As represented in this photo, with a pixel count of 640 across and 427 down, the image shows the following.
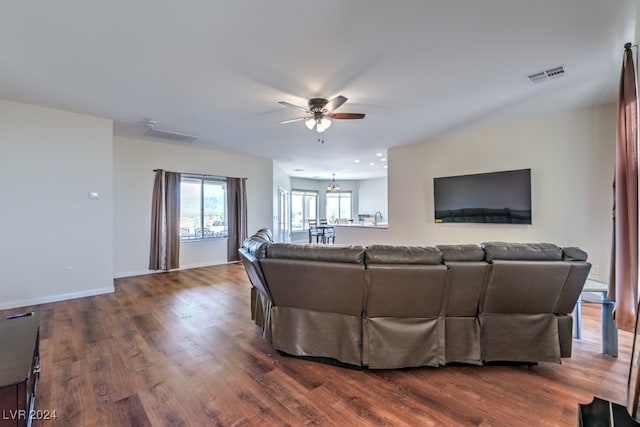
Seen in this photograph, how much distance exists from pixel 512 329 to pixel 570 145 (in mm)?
3407

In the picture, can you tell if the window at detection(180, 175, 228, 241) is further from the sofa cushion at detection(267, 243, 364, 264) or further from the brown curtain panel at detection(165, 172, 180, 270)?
the sofa cushion at detection(267, 243, 364, 264)

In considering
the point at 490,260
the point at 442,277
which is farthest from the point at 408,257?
the point at 490,260

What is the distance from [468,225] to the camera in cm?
527

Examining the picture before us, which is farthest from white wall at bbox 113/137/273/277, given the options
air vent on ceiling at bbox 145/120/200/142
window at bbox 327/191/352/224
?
window at bbox 327/191/352/224

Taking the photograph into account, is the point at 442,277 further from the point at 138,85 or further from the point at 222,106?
the point at 138,85

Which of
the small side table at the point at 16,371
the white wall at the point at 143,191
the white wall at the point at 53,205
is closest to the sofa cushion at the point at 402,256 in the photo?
the small side table at the point at 16,371

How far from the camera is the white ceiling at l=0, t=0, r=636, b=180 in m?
2.06

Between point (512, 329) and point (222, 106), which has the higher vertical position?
point (222, 106)

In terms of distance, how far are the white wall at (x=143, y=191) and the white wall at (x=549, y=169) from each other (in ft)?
15.7

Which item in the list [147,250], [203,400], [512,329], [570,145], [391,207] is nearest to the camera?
[203,400]

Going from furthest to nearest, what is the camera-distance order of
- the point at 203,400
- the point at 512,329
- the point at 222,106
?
the point at 222,106 → the point at 512,329 → the point at 203,400

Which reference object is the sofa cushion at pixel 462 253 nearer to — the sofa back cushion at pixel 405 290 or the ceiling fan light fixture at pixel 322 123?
the sofa back cushion at pixel 405 290

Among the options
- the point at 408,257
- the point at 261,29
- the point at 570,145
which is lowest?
the point at 408,257

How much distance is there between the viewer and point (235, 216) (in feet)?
23.1
